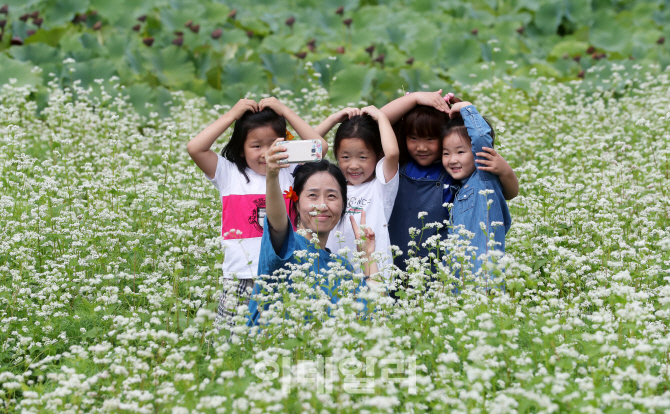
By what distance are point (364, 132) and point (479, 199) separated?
80cm

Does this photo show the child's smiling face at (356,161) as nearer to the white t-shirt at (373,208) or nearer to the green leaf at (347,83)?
the white t-shirt at (373,208)

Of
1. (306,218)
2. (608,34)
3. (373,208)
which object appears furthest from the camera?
(608,34)

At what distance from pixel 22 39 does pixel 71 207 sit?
5.11 meters

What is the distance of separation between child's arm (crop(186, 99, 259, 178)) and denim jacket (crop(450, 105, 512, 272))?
4.25 ft

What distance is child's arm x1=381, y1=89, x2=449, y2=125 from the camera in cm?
444

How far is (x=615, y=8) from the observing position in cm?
1243

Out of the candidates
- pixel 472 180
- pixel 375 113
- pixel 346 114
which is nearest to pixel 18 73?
pixel 346 114

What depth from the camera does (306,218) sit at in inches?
155

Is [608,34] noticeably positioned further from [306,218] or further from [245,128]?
[306,218]

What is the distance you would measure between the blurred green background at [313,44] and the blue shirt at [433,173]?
10.1 feet

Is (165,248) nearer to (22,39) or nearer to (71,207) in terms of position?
(71,207)

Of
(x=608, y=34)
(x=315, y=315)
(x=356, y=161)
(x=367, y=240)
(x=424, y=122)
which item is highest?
(x=608, y=34)

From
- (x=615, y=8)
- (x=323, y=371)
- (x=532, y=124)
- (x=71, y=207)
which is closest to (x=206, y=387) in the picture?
(x=323, y=371)

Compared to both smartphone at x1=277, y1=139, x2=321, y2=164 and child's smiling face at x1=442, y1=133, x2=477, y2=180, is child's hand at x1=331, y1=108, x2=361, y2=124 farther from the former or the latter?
smartphone at x1=277, y1=139, x2=321, y2=164
